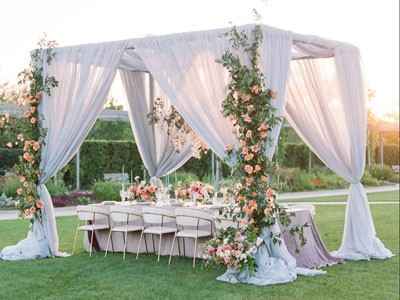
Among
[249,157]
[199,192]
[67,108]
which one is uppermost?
[67,108]

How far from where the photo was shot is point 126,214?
884cm

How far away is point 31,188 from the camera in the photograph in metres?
9.01

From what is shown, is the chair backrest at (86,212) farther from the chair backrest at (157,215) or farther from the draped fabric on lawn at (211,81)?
the draped fabric on lawn at (211,81)

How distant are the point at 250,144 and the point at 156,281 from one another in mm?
1725

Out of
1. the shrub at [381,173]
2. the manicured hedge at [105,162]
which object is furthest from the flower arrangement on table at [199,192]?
the shrub at [381,173]

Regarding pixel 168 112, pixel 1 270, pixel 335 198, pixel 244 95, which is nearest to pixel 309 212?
pixel 244 95

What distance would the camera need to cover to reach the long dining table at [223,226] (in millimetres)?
8156

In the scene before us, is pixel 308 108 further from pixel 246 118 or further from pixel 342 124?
pixel 246 118

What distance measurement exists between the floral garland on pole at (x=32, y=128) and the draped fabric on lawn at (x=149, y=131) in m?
1.44

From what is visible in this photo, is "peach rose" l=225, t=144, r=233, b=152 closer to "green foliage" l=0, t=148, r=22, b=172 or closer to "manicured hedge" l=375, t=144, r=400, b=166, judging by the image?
"green foliage" l=0, t=148, r=22, b=172

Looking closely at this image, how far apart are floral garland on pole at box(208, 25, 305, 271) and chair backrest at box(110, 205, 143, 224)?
1770 millimetres

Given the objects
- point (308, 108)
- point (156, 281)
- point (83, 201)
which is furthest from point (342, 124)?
point (83, 201)

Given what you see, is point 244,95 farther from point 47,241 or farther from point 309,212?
point 47,241

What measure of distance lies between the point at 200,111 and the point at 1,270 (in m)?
2.87
